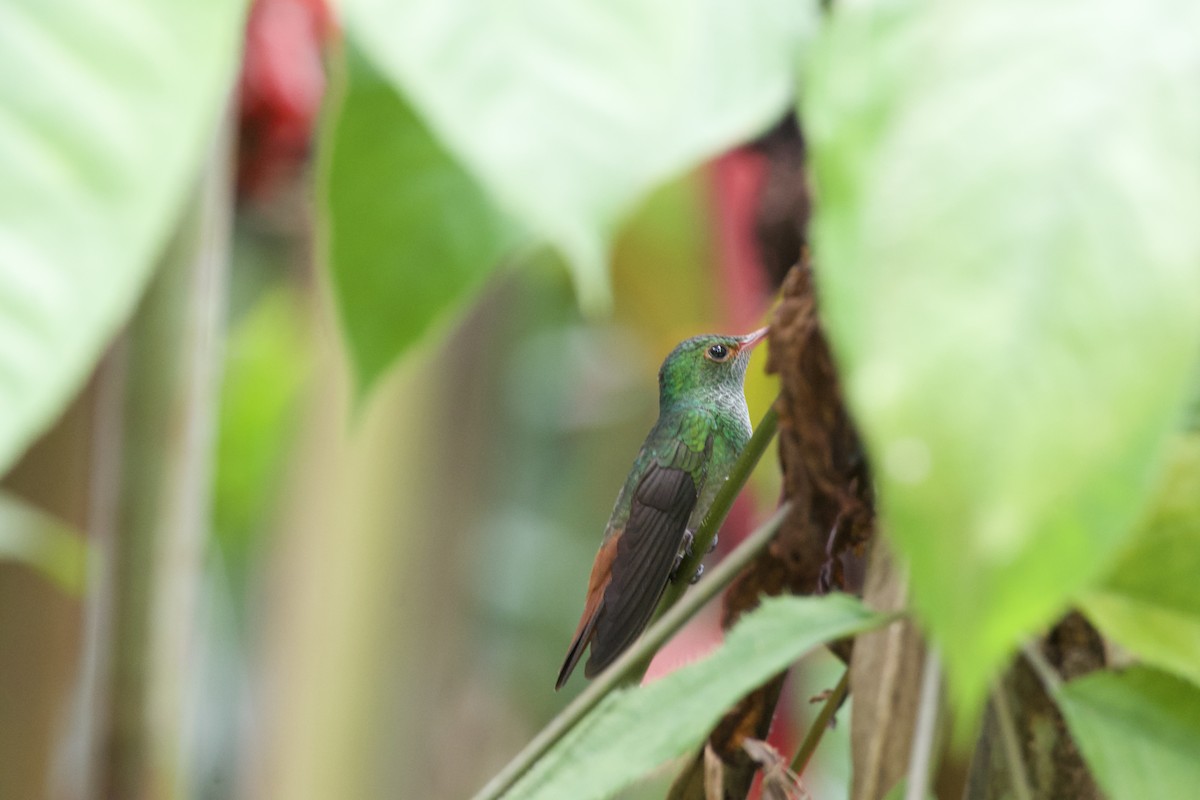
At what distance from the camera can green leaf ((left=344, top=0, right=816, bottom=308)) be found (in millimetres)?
92

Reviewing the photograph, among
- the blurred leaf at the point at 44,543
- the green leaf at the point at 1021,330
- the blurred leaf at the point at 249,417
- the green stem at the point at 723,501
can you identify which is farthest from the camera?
the blurred leaf at the point at 249,417

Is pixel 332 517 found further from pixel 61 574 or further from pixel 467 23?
pixel 467 23

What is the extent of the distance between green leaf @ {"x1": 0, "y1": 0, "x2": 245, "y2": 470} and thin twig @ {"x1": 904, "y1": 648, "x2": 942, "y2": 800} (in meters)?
0.10

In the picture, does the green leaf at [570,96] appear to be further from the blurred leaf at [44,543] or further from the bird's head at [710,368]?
the blurred leaf at [44,543]

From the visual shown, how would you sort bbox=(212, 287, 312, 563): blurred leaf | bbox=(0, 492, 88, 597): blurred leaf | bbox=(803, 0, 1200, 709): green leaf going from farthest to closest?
bbox=(212, 287, 312, 563): blurred leaf
bbox=(0, 492, 88, 597): blurred leaf
bbox=(803, 0, 1200, 709): green leaf

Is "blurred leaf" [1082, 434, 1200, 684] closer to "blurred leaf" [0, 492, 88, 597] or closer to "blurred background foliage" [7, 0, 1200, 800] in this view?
"blurred background foliage" [7, 0, 1200, 800]

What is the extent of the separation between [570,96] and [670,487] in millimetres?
99

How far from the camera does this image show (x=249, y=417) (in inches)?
32.8

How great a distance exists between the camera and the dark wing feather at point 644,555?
187mm

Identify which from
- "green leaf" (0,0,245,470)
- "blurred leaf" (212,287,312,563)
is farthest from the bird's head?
"blurred leaf" (212,287,312,563)

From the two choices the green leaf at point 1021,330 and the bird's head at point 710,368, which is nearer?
the green leaf at point 1021,330

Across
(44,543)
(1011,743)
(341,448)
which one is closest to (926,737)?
(1011,743)

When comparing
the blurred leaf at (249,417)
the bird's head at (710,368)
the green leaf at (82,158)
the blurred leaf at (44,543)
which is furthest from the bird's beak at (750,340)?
the blurred leaf at (249,417)

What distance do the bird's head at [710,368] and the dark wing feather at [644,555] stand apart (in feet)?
0.05
